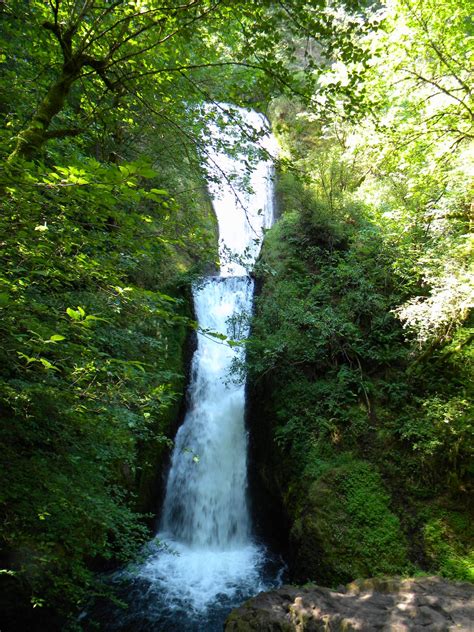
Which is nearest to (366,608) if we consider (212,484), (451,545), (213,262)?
(451,545)

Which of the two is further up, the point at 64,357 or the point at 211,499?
the point at 64,357

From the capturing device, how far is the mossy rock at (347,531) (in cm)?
508

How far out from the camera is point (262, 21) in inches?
105

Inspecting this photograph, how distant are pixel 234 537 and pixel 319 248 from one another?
705 centimetres

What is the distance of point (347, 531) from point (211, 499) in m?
3.37

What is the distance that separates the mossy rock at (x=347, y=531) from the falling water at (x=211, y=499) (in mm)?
1250

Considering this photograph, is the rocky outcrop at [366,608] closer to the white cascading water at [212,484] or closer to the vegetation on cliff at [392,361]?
the vegetation on cliff at [392,361]

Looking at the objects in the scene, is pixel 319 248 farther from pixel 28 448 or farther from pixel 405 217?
pixel 28 448

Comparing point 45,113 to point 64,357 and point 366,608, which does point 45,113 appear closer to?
point 64,357

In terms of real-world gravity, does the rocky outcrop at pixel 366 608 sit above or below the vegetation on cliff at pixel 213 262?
below

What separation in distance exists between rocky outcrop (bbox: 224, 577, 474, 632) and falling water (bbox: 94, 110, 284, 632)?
141 centimetres

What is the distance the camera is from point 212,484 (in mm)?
8070

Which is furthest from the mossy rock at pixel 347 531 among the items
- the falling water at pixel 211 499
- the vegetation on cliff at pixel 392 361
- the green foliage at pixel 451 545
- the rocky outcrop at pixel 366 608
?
the falling water at pixel 211 499

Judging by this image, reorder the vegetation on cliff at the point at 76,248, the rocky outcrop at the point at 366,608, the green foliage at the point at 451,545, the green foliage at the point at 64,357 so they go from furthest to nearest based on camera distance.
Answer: the green foliage at the point at 451,545 → the rocky outcrop at the point at 366,608 → the vegetation on cliff at the point at 76,248 → the green foliage at the point at 64,357
